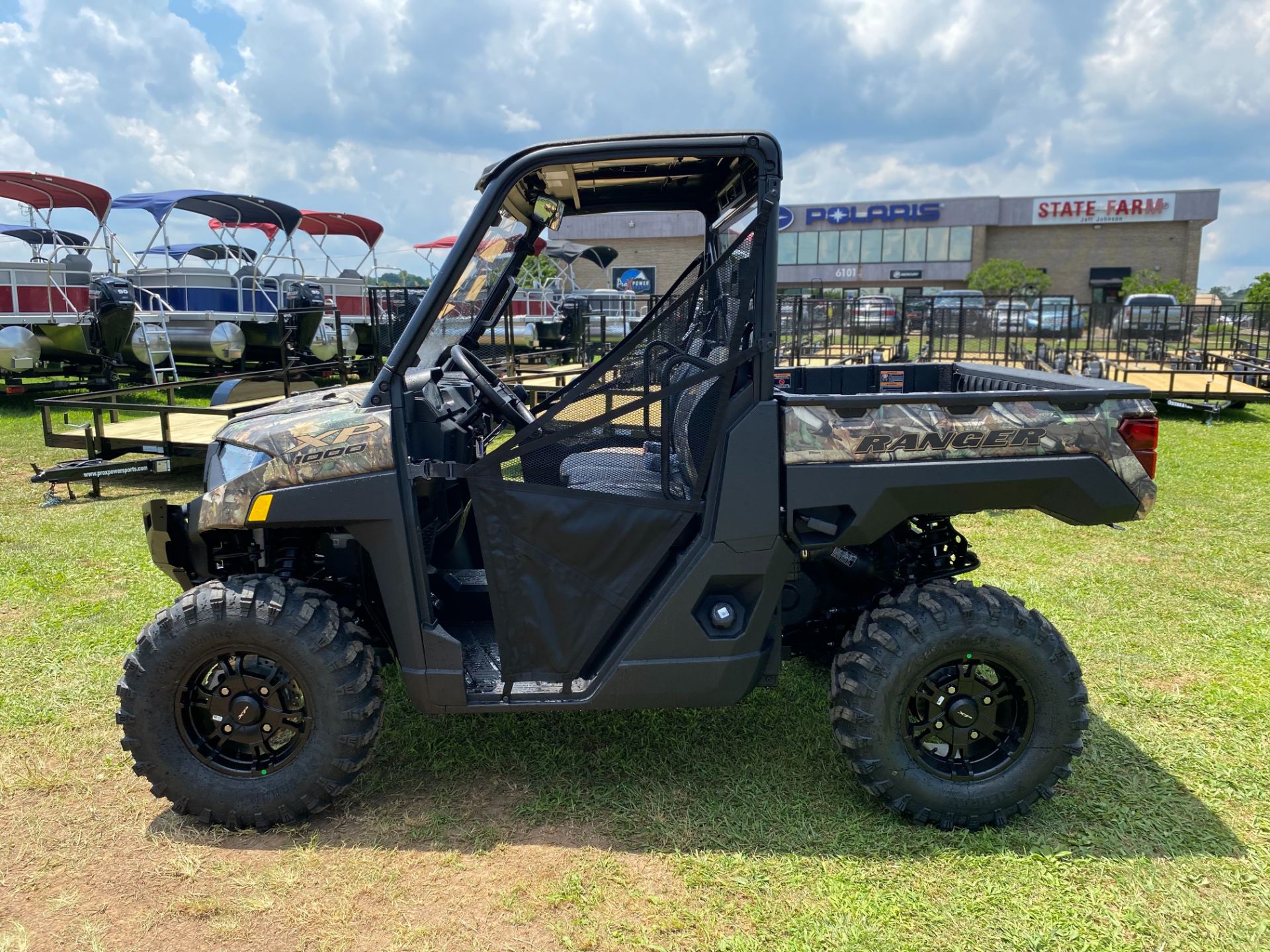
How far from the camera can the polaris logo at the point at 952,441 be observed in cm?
308

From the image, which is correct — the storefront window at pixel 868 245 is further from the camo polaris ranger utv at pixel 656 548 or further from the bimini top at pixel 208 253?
the camo polaris ranger utv at pixel 656 548

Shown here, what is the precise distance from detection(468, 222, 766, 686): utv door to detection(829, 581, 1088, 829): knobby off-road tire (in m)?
0.82

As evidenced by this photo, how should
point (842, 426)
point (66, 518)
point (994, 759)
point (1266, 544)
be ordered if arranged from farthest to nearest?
point (66, 518), point (1266, 544), point (994, 759), point (842, 426)

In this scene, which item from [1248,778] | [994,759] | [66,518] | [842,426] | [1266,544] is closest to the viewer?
[842,426]

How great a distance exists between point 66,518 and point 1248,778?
8584 millimetres

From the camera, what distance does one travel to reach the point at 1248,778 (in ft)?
11.5

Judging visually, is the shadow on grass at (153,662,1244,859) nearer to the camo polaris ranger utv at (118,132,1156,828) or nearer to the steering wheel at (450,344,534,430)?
the camo polaris ranger utv at (118,132,1156,828)

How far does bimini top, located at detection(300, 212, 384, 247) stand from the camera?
62.3 ft

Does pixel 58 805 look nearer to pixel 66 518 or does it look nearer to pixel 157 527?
pixel 157 527

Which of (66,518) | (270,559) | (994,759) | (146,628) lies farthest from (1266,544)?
(66,518)

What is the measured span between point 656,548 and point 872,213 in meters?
62.1

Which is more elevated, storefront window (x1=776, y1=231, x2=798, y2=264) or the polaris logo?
storefront window (x1=776, y1=231, x2=798, y2=264)

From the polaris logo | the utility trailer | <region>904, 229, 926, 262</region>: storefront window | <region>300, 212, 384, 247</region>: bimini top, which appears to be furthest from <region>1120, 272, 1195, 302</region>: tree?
the polaris logo

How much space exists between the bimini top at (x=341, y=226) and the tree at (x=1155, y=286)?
41.7 metres
